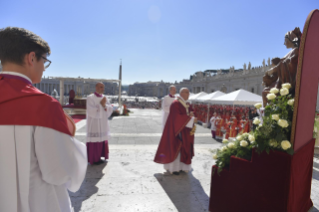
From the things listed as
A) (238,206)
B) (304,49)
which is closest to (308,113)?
(304,49)

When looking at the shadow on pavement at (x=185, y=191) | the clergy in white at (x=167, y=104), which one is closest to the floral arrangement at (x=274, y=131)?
the shadow on pavement at (x=185, y=191)

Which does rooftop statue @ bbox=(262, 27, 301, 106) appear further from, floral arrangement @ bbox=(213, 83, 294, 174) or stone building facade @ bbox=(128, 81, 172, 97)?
stone building facade @ bbox=(128, 81, 172, 97)

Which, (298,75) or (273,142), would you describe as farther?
(273,142)

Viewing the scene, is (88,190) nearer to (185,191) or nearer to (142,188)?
(142,188)

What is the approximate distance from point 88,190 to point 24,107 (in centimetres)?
293

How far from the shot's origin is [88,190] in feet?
11.7

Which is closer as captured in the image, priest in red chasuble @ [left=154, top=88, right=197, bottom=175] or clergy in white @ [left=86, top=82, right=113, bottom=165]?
priest in red chasuble @ [left=154, top=88, right=197, bottom=175]

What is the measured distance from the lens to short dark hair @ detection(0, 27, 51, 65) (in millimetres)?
1128

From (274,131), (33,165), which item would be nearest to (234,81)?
(274,131)

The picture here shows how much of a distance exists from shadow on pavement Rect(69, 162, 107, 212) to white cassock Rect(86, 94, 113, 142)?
0.79 m

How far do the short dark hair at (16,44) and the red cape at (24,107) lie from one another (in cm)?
14

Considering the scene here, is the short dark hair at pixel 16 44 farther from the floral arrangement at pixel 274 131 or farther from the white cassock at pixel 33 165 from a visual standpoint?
the floral arrangement at pixel 274 131

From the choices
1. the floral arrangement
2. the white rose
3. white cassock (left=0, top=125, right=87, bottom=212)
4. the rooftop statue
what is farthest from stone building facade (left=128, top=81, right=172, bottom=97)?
white cassock (left=0, top=125, right=87, bottom=212)

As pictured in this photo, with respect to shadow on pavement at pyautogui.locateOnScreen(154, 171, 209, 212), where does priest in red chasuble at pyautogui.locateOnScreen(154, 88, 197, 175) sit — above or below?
above
